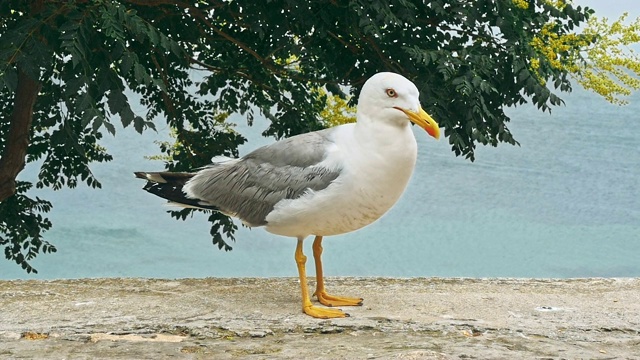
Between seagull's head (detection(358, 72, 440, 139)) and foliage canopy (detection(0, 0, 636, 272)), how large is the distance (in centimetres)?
220

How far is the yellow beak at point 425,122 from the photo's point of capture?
6.08 meters

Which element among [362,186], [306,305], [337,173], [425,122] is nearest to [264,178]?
[337,173]

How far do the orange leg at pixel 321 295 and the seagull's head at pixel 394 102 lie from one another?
110cm

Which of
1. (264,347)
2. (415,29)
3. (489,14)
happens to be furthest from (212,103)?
(264,347)

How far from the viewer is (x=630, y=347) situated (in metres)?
6.28

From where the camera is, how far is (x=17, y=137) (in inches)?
455

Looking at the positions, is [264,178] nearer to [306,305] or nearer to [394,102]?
[306,305]

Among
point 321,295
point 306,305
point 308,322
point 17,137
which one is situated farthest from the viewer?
point 17,137

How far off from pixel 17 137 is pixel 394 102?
6.65 meters

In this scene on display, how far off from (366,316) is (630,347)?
1.70 meters

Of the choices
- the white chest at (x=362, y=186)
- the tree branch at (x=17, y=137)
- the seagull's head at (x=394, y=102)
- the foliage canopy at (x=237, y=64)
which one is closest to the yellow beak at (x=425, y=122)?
the seagull's head at (x=394, y=102)

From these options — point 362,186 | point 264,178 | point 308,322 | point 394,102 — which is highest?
point 394,102

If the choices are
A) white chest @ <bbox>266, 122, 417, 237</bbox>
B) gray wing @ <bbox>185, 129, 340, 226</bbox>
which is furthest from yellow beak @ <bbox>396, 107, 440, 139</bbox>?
gray wing @ <bbox>185, 129, 340, 226</bbox>

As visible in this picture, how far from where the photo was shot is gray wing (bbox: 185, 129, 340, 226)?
644 cm
